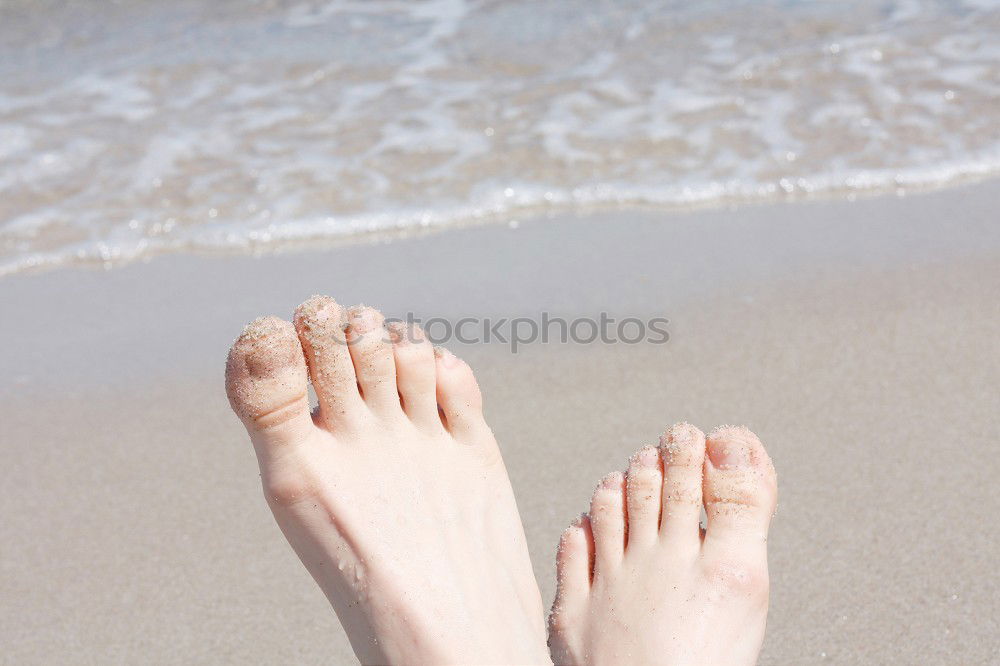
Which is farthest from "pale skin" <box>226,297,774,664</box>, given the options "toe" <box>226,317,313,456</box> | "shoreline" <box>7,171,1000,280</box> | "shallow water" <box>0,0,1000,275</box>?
"shallow water" <box>0,0,1000,275</box>

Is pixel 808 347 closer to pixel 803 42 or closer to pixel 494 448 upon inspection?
pixel 494 448

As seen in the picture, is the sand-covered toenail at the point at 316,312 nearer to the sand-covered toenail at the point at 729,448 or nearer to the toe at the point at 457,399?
the toe at the point at 457,399

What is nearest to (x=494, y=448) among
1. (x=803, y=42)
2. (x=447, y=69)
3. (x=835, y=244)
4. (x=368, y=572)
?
(x=368, y=572)

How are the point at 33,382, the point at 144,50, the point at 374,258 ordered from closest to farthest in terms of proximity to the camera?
the point at 33,382 → the point at 374,258 → the point at 144,50

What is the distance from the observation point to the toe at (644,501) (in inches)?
66.8

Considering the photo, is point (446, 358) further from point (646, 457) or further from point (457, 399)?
point (646, 457)

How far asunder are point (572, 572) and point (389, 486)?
0.33 m

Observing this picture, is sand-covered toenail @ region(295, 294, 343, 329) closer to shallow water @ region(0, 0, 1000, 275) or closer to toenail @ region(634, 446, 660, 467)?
toenail @ region(634, 446, 660, 467)

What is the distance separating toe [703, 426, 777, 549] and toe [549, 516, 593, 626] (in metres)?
0.20

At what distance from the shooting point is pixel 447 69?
383 cm

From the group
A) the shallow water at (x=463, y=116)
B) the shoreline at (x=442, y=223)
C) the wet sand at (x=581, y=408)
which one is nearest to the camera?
the wet sand at (x=581, y=408)

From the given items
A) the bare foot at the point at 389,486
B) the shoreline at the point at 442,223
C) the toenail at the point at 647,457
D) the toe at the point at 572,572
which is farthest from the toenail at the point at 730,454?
the shoreline at the point at 442,223

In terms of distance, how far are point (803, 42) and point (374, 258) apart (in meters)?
2.08

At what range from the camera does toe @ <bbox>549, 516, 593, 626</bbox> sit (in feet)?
5.30
